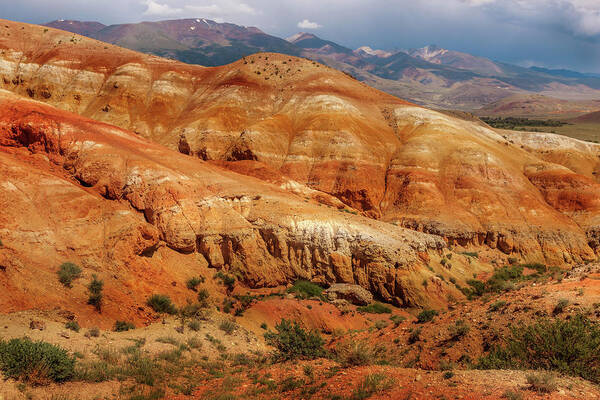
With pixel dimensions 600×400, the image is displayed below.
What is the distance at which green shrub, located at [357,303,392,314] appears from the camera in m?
21.7

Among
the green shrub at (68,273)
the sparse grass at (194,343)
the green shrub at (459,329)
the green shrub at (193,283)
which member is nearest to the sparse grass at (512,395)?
the green shrub at (459,329)

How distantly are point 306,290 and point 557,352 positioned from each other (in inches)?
606

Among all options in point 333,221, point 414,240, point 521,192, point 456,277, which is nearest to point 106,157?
point 333,221

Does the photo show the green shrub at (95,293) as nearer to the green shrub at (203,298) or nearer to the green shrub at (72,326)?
the green shrub at (72,326)

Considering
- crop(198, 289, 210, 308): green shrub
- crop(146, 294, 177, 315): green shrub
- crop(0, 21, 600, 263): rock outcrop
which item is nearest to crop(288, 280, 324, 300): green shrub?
crop(198, 289, 210, 308): green shrub

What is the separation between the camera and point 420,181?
123 ft

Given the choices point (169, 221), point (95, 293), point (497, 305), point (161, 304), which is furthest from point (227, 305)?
point (497, 305)

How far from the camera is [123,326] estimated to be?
48.2 feet

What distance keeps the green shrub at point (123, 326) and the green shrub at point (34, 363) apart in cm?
564

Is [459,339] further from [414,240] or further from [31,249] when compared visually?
[31,249]

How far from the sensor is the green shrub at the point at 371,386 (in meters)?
7.90

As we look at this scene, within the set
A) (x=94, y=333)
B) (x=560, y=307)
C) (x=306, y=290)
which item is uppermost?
(x=560, y=307)

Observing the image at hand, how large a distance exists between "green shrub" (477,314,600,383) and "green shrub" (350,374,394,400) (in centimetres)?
332

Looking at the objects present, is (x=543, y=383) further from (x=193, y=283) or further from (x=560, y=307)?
(x=193, y=283)
